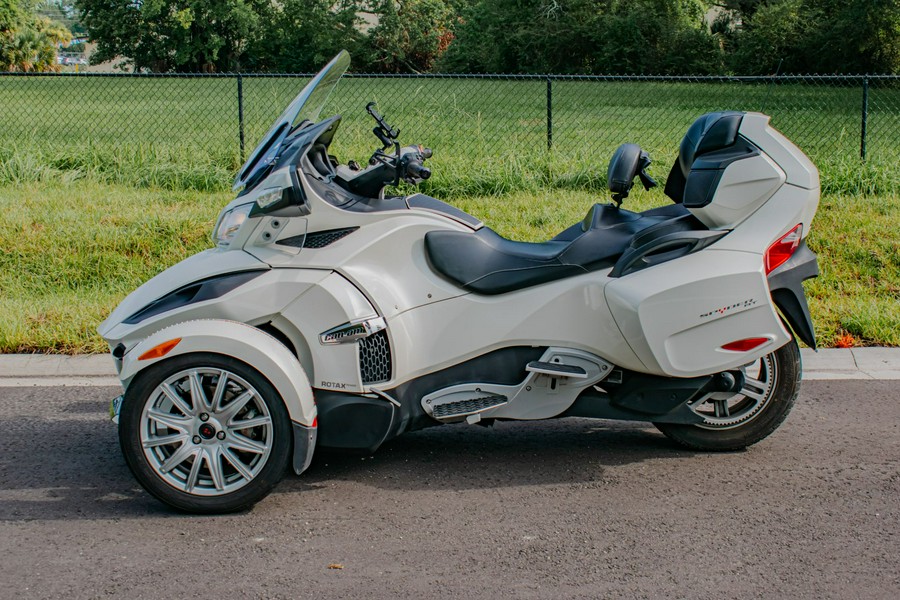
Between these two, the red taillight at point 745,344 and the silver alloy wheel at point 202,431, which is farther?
the red taillight at point 745,344

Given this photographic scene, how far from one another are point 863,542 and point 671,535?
0.70 meters

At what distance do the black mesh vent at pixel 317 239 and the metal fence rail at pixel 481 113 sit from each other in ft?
23.1

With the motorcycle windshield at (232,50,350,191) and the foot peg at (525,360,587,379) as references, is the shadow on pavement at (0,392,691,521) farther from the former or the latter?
the motorcycle windshield at (232,50,350,191)

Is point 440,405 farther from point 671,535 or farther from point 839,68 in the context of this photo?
point 839,68

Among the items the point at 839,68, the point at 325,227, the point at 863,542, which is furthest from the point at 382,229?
the point at 839,68

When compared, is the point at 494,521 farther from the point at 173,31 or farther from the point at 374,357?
the point at 173,31

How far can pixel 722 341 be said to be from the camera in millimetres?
4371

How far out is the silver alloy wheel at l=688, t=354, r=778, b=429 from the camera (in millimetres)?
4707

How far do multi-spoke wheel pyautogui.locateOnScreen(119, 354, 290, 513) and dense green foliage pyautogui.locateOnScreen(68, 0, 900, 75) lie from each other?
84.9ft

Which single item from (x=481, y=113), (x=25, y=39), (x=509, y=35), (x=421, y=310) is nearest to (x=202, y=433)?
(x=421, y=310)

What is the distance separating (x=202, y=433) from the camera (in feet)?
13.7

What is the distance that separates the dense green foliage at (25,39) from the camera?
43562 mm

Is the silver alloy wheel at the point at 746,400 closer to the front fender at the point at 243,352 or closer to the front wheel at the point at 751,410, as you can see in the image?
the front wheel at the point at 751,410

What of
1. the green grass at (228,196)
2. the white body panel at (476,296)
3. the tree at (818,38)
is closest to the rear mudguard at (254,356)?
the white body panel at (476,296)
